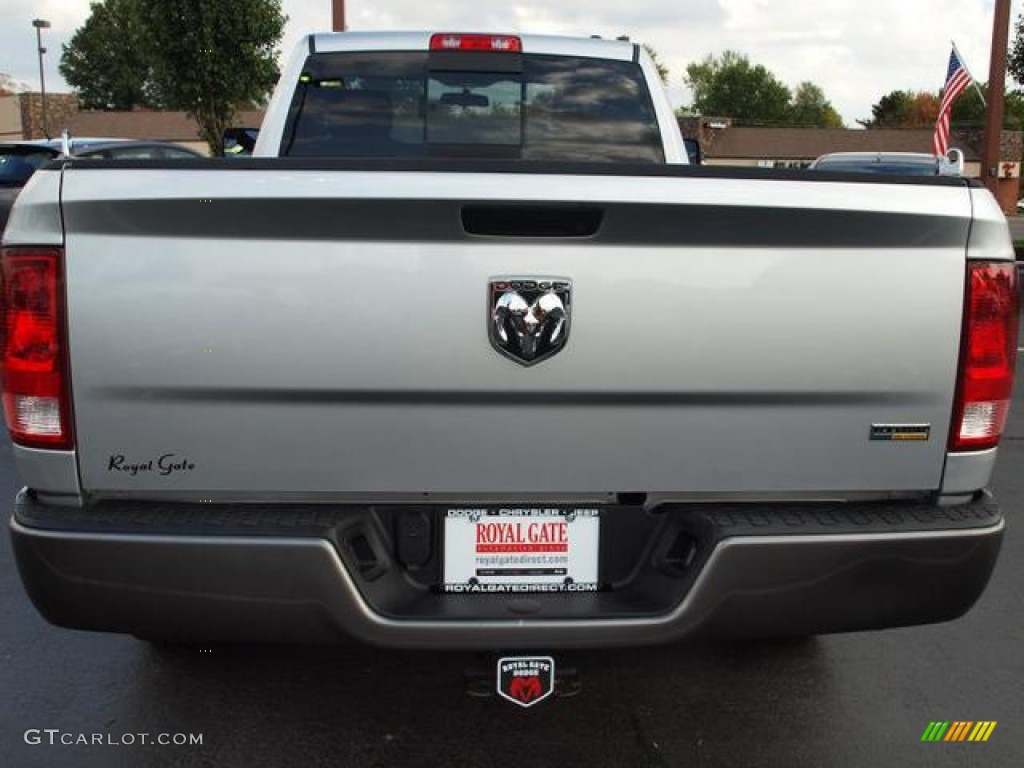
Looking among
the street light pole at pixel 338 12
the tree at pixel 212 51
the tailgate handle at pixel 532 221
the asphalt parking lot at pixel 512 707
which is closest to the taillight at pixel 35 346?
the tailgate handle at pixel 532 221

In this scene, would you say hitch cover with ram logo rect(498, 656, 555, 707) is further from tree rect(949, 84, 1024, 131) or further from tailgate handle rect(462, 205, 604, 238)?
tree rect(949, 84, 1024, 131)

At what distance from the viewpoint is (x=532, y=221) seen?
86.2 inches

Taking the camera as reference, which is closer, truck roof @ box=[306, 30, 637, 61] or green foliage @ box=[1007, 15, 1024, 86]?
truck roof @ box=[306, 30, 637, 61]

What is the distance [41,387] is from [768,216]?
1642 millimetres

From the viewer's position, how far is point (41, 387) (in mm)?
2170

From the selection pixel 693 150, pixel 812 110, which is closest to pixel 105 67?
pixel 812 110

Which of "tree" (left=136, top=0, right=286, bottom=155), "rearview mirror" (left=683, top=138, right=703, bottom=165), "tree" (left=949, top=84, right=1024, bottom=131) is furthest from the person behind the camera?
"tree" (left=949, top=84, right=1024, bottom=131)

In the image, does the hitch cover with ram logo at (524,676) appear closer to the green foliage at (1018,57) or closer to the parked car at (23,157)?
the parked car at (23,157)

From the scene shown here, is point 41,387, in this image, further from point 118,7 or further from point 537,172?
point 118,7

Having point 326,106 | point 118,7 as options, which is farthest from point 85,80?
point 326,106

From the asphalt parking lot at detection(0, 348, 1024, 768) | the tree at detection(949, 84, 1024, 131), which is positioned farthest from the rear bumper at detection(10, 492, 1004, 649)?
the tree at detection(949, 84, 1024, 131)

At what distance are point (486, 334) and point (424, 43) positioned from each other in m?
2.50

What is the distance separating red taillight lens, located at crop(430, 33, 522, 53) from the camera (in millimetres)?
4211

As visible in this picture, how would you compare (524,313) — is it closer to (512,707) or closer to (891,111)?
(512,707)
